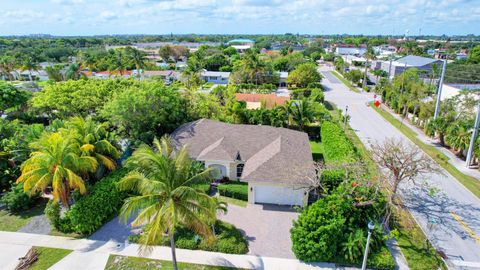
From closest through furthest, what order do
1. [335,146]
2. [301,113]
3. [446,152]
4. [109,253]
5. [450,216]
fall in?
[109,253], [450,216], [335,146], [446,152], [301,113]

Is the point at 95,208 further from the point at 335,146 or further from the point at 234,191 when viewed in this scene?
the point at 335,146

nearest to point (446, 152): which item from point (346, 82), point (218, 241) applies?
point (218, 241)

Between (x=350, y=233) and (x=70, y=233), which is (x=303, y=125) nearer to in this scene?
(x=350, y=233)

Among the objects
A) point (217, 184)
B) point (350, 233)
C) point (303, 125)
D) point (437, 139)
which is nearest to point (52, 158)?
point (217, 184)

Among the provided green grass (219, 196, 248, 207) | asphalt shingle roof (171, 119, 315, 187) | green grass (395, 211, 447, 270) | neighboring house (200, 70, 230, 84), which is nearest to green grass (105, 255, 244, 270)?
green grass (219, 196, 248, 207)

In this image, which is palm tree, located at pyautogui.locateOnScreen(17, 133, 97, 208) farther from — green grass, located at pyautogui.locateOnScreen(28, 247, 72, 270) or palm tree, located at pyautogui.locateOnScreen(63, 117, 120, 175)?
green grass, located at pyautogui.locateOnScreen(28, 247, 72, 270)

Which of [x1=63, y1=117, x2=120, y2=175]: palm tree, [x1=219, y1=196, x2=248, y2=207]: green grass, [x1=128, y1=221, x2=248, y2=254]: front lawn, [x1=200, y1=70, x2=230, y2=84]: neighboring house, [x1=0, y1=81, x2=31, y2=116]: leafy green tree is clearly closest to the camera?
[x1=128, y1=221, x2=248, y2=254]: front lawn

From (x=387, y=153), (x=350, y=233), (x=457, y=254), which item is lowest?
(x=457, y=254)
